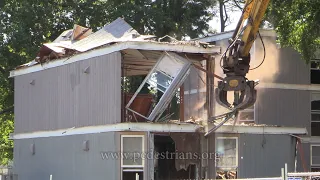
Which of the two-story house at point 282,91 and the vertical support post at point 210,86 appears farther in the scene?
the two-story house at point 282,91

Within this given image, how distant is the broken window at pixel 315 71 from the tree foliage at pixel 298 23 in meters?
4.52

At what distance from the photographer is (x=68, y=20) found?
3559cm

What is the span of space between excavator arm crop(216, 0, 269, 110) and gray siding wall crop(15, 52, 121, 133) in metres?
3.81

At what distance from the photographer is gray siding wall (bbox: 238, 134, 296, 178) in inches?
861

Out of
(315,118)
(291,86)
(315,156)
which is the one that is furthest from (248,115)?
(315,118)

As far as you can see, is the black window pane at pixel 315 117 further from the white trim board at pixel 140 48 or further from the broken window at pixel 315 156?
the white trim board at pixel 140 48

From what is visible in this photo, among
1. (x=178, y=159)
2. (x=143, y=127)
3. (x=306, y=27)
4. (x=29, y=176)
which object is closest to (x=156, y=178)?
(x=178, y=159)

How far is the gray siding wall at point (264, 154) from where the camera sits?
21875 millimetres

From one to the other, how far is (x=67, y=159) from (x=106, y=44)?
4.52 metres

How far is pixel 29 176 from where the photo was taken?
25172 millimetres

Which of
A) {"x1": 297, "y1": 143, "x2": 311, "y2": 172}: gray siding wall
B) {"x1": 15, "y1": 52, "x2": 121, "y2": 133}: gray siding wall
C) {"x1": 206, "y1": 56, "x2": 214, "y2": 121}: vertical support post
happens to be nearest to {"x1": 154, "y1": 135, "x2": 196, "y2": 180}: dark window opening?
{"x1": 206, "y1": 56, "x2": 214, "y2": 121}: vertical support post

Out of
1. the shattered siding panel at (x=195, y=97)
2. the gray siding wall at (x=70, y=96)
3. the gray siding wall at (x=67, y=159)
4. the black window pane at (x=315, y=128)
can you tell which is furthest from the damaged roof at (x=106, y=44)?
the black window pane at (x=315, y=128)

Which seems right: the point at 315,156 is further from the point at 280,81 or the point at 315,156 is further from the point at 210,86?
the point at 210,86

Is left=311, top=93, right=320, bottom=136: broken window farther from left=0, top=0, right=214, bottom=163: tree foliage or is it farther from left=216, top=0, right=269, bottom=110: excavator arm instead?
left=216, top=0, right=269, bottom=110: excavator arm
